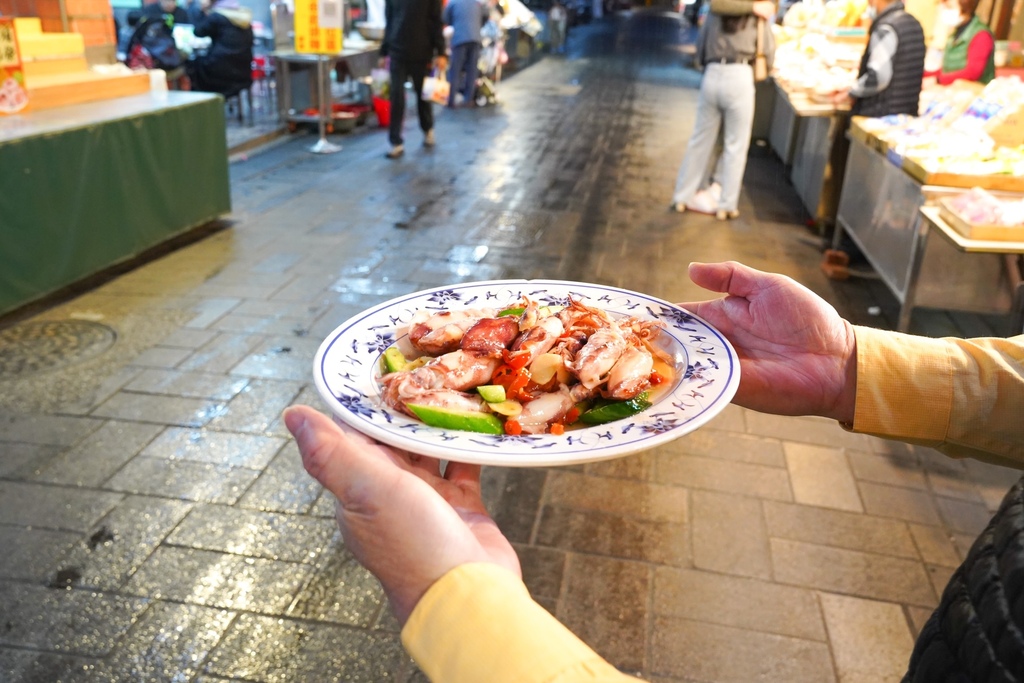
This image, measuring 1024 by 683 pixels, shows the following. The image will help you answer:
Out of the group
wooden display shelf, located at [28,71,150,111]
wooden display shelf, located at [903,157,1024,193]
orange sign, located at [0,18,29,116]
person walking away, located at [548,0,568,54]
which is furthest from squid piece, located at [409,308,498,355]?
person walking away, located at [548,0,568,54]

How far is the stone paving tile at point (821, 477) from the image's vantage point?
3.59 meters

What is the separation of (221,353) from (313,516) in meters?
1.74

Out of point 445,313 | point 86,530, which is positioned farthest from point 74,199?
point 445,313

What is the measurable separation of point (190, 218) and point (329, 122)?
213 inches

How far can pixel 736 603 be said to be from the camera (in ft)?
9.64

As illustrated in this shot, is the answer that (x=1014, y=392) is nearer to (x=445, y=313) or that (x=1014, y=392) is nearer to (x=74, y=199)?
(x=445, y=313)

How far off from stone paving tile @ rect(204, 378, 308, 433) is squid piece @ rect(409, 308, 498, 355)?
2.22 meters

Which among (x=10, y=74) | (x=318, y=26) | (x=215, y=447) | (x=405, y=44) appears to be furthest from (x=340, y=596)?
(x=318, y=26)

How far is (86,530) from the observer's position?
3143 mm

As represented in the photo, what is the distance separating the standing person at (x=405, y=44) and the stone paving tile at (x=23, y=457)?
723 cm

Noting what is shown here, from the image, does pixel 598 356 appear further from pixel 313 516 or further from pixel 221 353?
pixel 221 353

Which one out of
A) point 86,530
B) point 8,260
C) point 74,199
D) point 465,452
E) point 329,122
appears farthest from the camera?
point 329,122

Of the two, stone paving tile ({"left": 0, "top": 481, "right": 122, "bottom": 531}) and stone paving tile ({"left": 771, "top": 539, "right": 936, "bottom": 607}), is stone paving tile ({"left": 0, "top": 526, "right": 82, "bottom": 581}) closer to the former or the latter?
stone paving tile ({"left": 0, "top": 481, "right": 122, "bottom": 531})

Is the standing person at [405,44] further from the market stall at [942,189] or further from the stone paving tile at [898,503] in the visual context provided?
the stone paving tile at [898,503]
